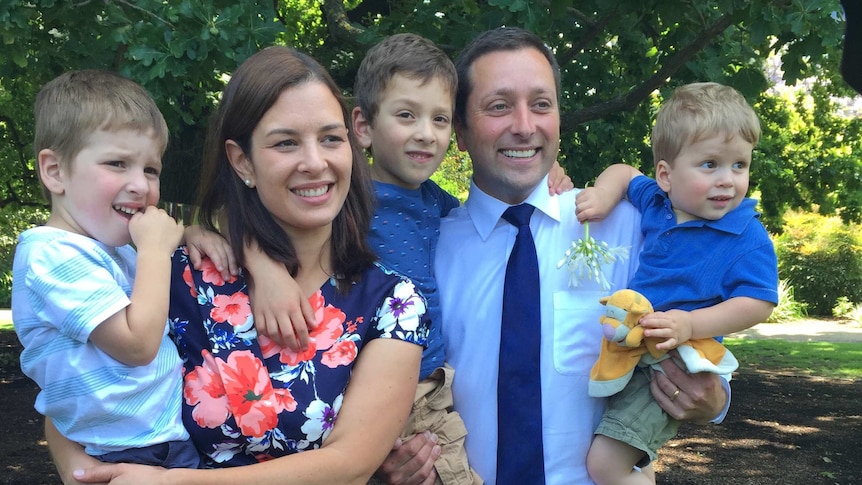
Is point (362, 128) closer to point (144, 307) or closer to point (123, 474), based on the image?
point (144, 307)

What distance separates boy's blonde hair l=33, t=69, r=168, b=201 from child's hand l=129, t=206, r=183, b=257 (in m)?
→ 0.21

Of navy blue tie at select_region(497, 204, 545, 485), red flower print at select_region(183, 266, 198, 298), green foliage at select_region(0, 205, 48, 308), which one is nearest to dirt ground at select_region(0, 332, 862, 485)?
navy blue tie at select_region(497, 204, 545, 485)

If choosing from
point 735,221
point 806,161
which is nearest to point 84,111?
point 735,221

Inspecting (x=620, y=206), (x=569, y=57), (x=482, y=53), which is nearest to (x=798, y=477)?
(x=569, y=57)

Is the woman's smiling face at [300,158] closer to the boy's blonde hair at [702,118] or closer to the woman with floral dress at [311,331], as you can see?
the woman with floral dress at [311,331]

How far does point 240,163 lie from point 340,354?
1.87 ft

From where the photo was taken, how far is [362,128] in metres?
3.03

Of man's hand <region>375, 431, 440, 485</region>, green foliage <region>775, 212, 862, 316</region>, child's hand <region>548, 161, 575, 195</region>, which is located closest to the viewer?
man's hand <region>375, 431, 440, 485</region>

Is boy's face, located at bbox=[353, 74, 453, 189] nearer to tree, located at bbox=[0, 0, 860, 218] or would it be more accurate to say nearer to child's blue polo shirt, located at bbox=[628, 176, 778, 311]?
child's blue polo shirt, located at bbox=[628, 176, 778, 311]

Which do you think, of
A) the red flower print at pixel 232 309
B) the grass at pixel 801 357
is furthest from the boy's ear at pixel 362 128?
the grass at pixel 801 357

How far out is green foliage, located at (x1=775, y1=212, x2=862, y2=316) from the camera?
70.4 feet

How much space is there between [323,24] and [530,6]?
4.58 meters

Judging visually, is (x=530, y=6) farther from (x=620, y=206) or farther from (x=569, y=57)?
(x=620, y=206)

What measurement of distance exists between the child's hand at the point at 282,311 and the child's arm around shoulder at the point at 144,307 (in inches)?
9.3
